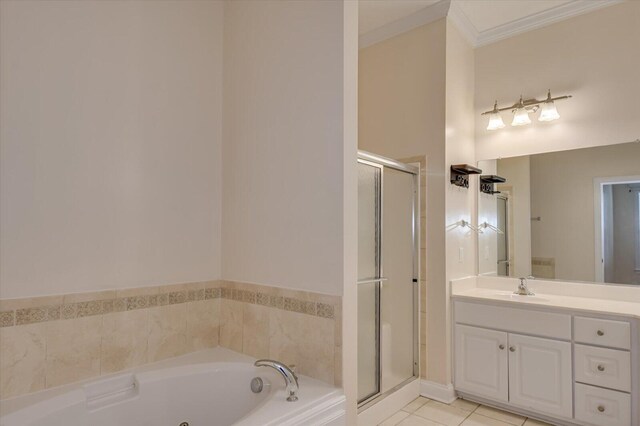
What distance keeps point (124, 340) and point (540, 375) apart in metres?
2.51

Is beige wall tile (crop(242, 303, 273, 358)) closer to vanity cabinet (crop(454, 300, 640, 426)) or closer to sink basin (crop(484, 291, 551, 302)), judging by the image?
vanity cabinet (crop(454, 300, 640, 426))

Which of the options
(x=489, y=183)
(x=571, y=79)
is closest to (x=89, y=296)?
(x=489, y=183)

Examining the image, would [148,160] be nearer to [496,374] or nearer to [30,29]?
[30,29]

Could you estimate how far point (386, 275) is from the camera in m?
2.63

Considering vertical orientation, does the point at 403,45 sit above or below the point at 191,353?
above

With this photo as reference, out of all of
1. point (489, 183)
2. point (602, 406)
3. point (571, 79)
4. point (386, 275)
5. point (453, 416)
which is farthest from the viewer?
point (489, 183)

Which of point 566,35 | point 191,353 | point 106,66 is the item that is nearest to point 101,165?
point 106,66

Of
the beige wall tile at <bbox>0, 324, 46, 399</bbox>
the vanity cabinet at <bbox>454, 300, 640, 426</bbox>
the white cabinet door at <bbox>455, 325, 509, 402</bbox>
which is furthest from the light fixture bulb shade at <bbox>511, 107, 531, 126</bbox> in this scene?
the beige wall tile at <bbox>0, 324, 46, 399</bbox>

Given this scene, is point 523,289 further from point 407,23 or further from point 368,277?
point 407,23

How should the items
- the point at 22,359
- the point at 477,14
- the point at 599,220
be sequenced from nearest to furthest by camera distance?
→ the point at 22,359 < the point at 599,220 < the point at 477,14

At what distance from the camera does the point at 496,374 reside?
2613mm

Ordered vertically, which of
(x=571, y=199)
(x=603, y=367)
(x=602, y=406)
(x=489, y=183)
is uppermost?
(x=489, y=183)

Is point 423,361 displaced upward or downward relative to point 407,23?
downward

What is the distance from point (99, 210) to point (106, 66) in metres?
0.73
